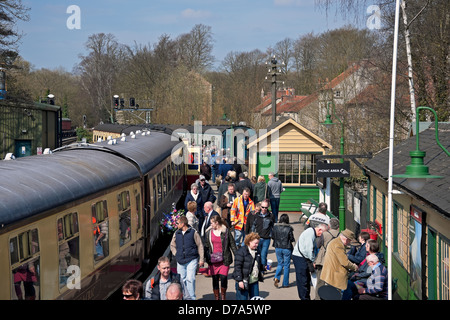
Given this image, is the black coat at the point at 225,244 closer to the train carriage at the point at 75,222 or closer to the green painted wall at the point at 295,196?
the train carriage at the point at 75,222

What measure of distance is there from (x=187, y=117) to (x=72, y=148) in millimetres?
51381

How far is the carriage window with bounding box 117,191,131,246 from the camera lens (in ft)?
37.8

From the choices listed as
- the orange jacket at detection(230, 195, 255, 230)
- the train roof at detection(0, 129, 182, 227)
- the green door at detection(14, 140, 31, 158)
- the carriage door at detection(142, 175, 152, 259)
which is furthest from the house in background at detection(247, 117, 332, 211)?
the green door at detection(14, 140, 31, 158)

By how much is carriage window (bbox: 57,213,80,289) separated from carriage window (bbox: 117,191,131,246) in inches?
100

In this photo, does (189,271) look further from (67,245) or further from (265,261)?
(265,261)

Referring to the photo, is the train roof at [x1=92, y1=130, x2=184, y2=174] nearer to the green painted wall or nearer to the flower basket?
the flower basket

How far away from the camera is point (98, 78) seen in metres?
94.9

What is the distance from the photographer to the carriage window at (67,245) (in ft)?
27.0

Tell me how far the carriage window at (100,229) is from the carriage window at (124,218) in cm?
94

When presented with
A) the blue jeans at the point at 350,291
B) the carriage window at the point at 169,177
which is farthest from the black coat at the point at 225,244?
the carriage window at the point at 169,177

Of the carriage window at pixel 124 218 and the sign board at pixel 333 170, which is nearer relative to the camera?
the carriage window at pixel 124 218

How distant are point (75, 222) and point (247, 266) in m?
2.78

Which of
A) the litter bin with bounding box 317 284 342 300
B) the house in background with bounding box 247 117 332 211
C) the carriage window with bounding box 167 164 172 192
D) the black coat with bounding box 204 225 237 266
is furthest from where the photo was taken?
the house in background with bounding box 247 117 332 211
